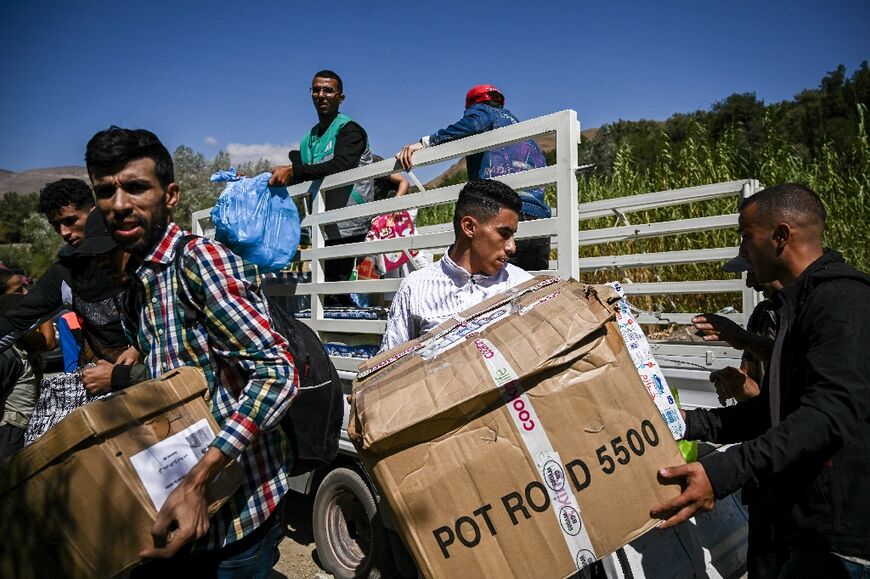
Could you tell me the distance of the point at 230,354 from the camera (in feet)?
5.66

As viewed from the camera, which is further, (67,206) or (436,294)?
(67,206)

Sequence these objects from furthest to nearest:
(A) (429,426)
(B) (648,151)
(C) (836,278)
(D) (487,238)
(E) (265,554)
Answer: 1. (B) (648,151)
2. (D) (487,238)
3. (E) (265,554)
4. (C) (836,278)
5. (A) (429,426)

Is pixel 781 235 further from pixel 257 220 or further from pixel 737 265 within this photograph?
pixel 257 220

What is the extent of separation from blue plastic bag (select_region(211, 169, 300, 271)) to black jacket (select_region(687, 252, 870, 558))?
9.34 ft

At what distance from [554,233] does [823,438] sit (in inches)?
58.1

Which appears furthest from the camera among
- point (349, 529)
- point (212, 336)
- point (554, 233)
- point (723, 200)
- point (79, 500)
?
point (723, 200)

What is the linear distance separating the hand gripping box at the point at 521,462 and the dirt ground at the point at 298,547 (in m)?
2.83

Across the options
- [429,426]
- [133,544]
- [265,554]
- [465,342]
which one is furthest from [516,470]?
[133,544]

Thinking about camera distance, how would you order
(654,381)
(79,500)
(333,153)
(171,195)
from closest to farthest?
(79,500) → (171,195) → (654,381) → (333,153)

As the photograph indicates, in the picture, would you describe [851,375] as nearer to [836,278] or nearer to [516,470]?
[836,278]

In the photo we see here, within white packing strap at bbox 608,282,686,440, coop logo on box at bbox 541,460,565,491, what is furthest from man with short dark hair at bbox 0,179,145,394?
white packing strap at bbox 608,282,686,440

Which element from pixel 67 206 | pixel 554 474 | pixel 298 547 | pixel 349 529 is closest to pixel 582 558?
pixel 554 474

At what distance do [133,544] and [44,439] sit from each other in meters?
0.35

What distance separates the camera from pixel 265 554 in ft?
6.27
